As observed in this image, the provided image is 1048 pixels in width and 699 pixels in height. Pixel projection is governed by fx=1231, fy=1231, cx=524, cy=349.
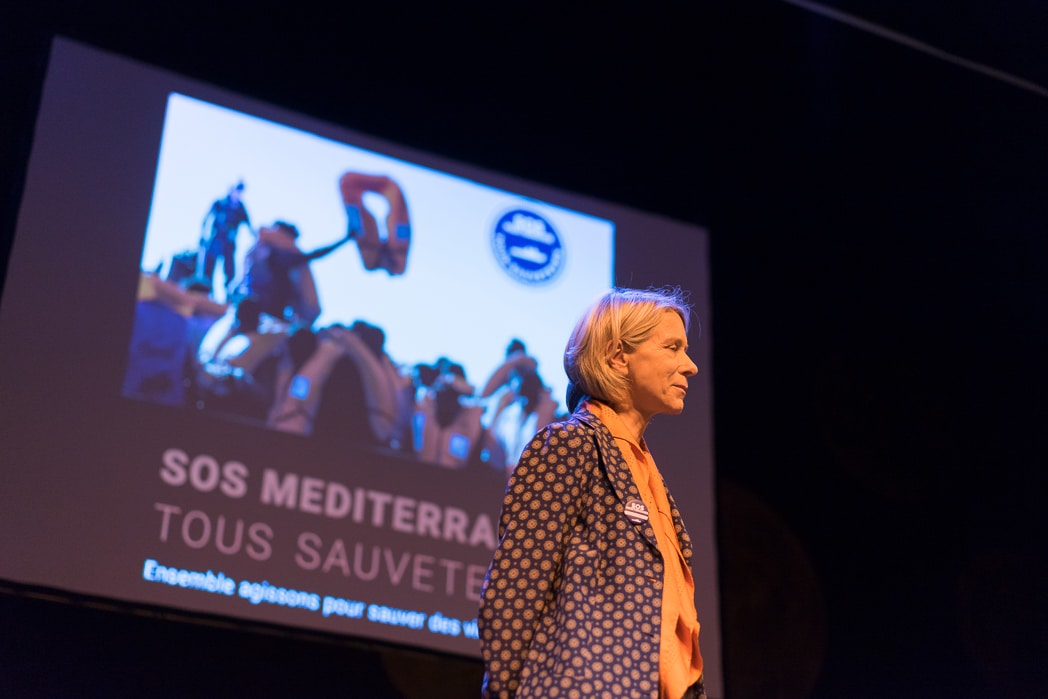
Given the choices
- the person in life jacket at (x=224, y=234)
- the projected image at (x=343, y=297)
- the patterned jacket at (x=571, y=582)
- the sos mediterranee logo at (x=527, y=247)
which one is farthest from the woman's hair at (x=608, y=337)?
the sos mediterranee logo at (x=527, y=247)

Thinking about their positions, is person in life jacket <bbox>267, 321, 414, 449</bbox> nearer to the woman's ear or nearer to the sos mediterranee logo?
the sos mediterranee logo

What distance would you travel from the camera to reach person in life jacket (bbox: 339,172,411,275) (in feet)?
13.6

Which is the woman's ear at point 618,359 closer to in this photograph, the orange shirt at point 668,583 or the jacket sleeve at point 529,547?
the orange shirt at point 668,583

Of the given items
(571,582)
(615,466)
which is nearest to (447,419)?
(615,466)

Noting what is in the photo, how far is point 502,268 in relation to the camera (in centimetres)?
440

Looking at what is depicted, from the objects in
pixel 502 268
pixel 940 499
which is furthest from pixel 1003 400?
pixel 502 268

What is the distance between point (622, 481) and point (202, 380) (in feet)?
6.98

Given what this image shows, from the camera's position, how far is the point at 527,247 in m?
4.46

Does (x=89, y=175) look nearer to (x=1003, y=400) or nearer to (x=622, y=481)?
(x=622, y=481)

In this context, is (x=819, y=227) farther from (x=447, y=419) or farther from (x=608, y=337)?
(x=608, y=337)

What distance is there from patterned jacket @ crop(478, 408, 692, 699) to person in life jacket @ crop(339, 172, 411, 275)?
225cm

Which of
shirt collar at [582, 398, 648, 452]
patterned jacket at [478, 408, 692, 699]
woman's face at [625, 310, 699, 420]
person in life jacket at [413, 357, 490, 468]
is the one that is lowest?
patterned jacket at [478, 408, 692, 699]

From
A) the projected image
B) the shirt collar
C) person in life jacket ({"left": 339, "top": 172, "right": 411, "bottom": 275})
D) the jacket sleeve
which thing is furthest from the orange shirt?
person in life jacket ({"left": 339, "top": 172, "right": 411, "bottom": 275})

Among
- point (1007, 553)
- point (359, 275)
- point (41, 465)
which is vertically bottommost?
point (41, 465)
